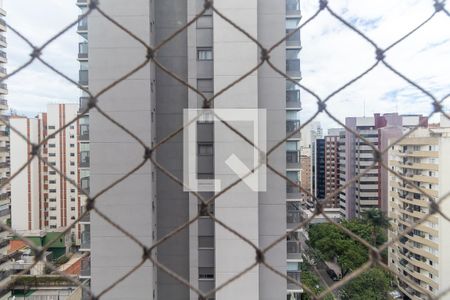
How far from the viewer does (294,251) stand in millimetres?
3203

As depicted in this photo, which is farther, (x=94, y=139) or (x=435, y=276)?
(x=435, y=276)

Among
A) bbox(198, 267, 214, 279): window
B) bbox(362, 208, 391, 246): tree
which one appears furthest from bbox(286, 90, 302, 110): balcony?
bbox(198, 267, 214, 279): window

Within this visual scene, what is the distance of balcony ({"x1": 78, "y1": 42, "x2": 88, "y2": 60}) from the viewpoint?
9.94 feet

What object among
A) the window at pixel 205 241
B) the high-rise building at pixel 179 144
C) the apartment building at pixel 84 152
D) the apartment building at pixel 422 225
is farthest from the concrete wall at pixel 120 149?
the apartment building at pixel 422 225

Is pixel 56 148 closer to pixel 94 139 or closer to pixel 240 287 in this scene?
pixel 94 139

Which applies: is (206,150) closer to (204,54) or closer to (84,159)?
(204,54)

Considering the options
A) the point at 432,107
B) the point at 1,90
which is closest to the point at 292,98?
the point at 432,107

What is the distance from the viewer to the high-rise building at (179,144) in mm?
2555

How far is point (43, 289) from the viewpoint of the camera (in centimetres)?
490

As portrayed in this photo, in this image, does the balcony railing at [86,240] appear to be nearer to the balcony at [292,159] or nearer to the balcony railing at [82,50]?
the balcony railing at [82,50]

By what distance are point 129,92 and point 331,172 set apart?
39.0ft

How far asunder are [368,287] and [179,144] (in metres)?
3.82

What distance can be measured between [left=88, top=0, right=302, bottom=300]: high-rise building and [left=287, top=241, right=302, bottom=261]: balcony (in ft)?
1.32

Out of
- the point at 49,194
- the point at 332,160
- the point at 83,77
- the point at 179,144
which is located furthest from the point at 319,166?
the point at 83,77
